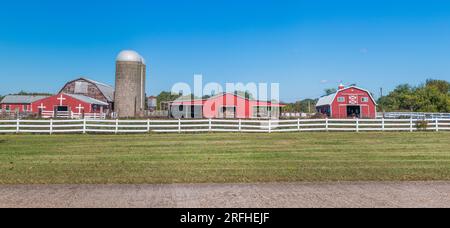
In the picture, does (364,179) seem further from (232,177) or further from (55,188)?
(55,188)

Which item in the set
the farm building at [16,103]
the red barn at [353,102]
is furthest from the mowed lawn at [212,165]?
the farm building at [16,103]

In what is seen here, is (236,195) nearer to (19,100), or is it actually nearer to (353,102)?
(353,102)

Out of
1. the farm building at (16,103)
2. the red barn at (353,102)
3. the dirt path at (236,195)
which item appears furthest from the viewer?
the farm building at (16,103)

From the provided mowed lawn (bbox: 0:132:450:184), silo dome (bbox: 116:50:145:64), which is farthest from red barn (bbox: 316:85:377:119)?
mowed lawn (bbox: 0:132:450:184)

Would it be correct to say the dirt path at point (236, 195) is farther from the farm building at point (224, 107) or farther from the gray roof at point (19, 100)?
the gray roof at point (19, 100)

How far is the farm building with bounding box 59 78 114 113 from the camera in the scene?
51.2 m

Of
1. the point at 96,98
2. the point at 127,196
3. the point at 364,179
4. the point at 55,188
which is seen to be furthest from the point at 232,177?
the point at 96,98

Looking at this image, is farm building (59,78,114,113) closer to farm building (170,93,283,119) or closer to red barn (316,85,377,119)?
farm building (170,93,283,119)

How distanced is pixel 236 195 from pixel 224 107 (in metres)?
30.9

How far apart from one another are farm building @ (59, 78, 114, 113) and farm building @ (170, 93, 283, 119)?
18.3m

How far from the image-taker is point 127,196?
5348 millimetres

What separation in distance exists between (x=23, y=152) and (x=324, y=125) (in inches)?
658

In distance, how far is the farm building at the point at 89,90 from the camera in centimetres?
5116

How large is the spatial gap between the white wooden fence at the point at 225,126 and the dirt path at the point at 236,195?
13.6 metres
